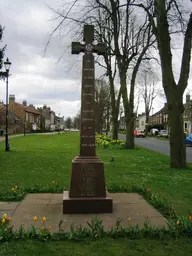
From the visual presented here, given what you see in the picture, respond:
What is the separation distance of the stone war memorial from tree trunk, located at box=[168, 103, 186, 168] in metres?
7.51

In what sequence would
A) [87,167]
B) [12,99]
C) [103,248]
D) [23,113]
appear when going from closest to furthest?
1. [103,248]
2. [87,167]
3. [23,113]
4. [12,99]

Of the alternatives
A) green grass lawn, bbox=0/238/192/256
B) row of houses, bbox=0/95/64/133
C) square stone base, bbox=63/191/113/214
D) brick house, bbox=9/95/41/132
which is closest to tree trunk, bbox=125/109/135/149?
square stone base, bbox=63/191/113/214

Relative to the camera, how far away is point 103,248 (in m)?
4.48

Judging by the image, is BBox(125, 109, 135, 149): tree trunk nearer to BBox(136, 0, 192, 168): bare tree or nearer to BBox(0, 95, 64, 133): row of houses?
BBox(136, 0, 192, 168): bare tree

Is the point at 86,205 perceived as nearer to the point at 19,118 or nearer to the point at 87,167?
the point at 87,167

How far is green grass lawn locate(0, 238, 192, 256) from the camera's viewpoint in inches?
169

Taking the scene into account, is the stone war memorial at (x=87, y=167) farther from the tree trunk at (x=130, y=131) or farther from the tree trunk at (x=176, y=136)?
the tree trunk at (x=130, y=131)

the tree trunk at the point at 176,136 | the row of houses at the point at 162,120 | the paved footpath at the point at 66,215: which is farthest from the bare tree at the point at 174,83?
the row of houses at the point at 162,120

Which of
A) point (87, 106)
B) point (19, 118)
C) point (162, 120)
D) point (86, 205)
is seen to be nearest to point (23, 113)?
point (19, 118)

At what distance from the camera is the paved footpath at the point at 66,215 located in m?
5.61

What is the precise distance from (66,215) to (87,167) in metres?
1.00

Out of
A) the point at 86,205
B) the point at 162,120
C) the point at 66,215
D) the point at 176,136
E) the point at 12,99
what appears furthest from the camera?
the point at 162,120

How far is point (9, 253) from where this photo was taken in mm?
4238

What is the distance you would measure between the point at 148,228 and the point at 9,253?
210 centimetres
